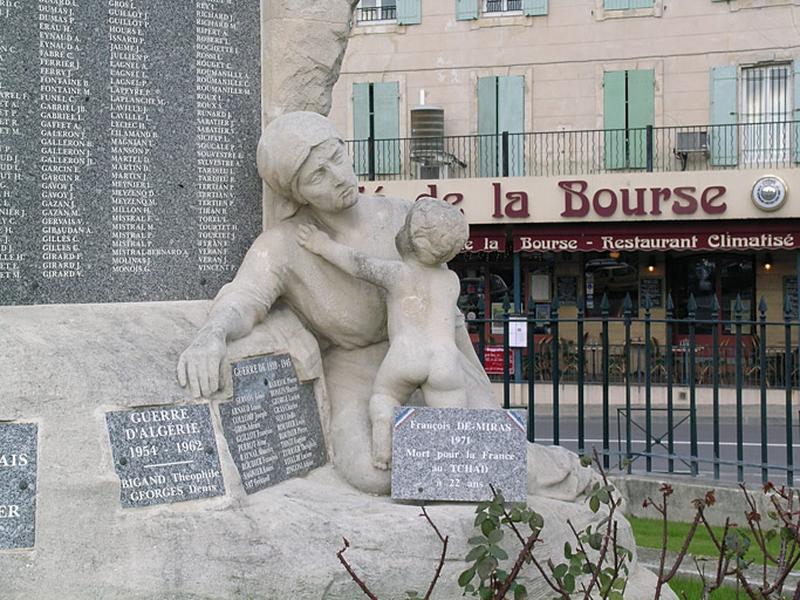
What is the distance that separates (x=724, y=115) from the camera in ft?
68.4

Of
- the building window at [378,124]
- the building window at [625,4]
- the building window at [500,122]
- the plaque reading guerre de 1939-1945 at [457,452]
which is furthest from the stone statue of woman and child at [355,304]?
the building window at [625,4]

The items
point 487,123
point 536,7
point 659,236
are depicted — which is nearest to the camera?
point 659,236

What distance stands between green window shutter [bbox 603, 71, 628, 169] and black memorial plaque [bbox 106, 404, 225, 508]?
17.9 meters

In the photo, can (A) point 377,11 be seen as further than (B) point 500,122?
→ Yes

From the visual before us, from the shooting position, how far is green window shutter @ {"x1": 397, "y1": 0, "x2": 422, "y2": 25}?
22078mm

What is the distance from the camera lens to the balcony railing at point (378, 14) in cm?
2228

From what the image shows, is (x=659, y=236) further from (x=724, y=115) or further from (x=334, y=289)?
(x=334, y=289)

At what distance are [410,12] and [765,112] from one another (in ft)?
23.5

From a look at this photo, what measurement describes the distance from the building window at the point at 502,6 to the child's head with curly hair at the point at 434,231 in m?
18.1

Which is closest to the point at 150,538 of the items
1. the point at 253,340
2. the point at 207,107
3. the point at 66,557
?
the point at 66,557

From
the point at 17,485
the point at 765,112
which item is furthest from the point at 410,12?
the point at 17,485

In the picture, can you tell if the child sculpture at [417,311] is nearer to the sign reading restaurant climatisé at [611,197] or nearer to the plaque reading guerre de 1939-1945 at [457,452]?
the plaque reading guerre de 1939-1945 at [457,452]

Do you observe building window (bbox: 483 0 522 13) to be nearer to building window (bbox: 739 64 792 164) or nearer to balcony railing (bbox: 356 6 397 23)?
balcony railing (bbox: 356 6 397 23)

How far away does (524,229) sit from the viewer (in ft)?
67.5
